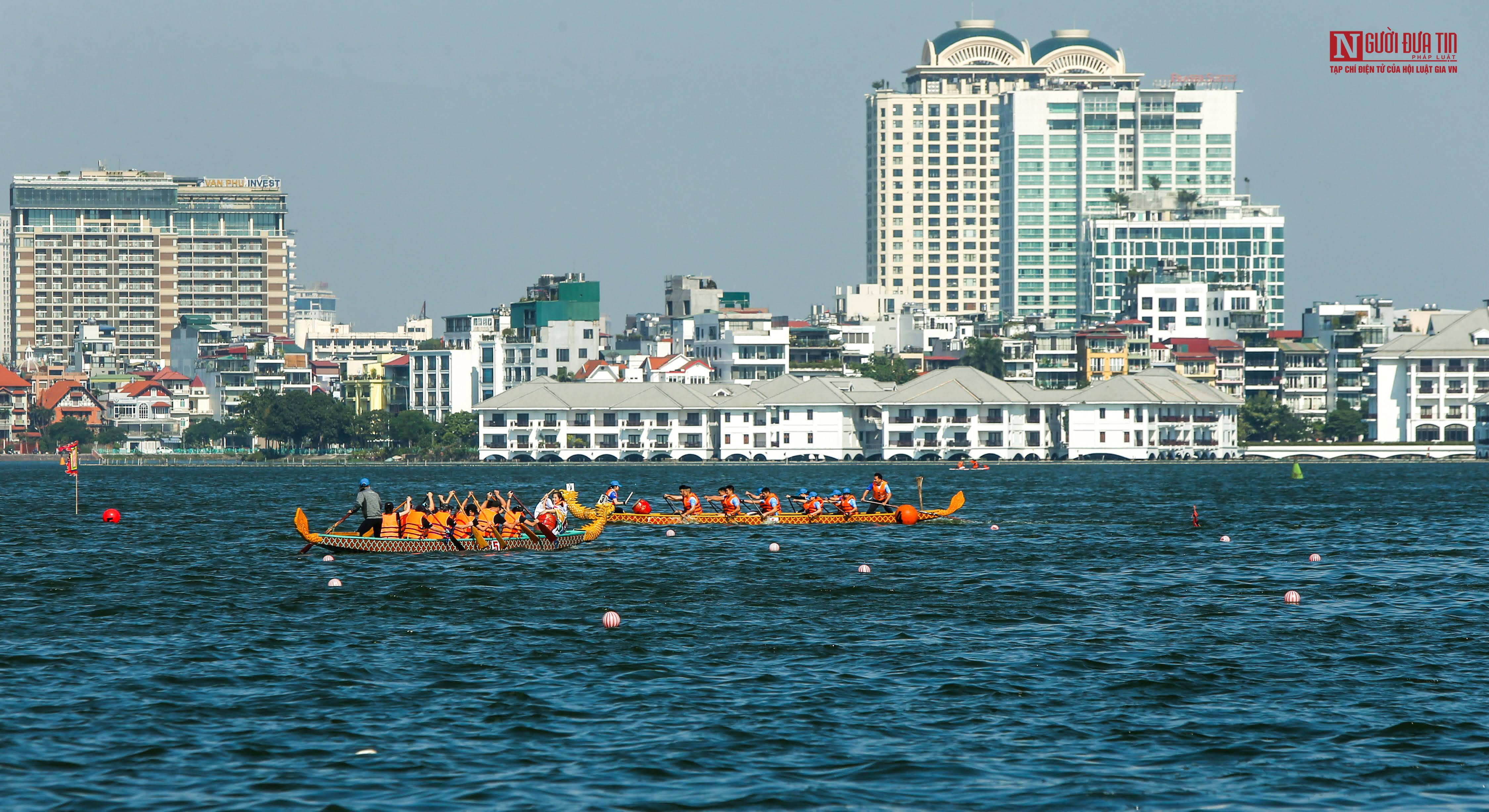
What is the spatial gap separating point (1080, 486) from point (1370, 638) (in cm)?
7711

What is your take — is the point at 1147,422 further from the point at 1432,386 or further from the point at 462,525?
the point at 462,525

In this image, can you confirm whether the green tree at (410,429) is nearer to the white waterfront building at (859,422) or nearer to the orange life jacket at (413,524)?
the white waterfront building at (859,422)

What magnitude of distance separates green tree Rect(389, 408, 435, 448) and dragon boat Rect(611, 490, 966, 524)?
4399 inches

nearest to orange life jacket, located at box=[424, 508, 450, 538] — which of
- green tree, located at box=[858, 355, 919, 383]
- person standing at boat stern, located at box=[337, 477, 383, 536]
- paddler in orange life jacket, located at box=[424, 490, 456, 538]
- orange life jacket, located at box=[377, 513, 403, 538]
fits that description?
paddler in orange life jacket, located at box=[424, 490, 456, 538]

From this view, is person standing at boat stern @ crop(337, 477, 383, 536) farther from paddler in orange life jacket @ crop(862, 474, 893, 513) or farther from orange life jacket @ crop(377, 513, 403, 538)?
paddler in orange life jacket @ crop(862, 474, 893, 513)

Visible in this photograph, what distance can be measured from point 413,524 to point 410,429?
416 feet

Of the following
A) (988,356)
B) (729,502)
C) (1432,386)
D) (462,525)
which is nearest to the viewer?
(462,525)

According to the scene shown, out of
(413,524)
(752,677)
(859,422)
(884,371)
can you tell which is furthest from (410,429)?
(752,677)

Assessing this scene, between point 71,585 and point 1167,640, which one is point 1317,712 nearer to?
point 1167,640

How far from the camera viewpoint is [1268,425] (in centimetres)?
17300

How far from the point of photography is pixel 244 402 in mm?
184375

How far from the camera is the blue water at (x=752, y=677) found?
23062 millimetres

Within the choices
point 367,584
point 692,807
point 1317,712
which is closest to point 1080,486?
point 367,584

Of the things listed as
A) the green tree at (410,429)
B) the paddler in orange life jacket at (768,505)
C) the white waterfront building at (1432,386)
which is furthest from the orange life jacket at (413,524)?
the white waterfront building at (1432,386)
